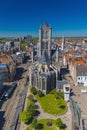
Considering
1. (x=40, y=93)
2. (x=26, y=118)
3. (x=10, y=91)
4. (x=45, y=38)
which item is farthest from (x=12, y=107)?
(x=45, y=38)

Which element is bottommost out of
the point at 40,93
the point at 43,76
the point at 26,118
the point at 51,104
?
the point at 51,104

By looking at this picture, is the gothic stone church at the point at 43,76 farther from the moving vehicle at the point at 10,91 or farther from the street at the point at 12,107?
the moving vehicle at the point at 10,91

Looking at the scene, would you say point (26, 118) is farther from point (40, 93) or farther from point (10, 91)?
point (10, 91)

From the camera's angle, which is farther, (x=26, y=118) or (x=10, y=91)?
(x=10, y=91)

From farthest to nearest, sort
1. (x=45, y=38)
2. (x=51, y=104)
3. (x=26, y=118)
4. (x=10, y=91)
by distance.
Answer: (x=45, y=38)
(x=10, y=91)
(x=51, y=104)
(x=26, y=118)

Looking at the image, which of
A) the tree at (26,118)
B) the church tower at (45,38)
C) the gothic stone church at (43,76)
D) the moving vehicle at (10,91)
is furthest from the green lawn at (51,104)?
the church tower at (45,38)

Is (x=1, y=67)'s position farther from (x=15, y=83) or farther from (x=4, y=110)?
(x=4, y=110)
